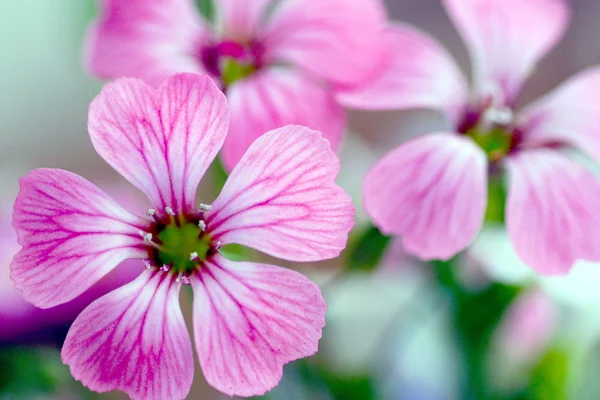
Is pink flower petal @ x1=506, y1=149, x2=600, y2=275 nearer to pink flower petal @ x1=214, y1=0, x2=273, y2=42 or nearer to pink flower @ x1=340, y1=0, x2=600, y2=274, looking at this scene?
pink flower @ x1=340, y1=0, x2=600, y2=274

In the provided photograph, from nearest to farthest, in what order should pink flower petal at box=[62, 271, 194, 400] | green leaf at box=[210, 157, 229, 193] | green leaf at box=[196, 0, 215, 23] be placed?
pink flower petal at box=[62, 271, 194, 400]
green leaf at box=[210, 157, 229, 193]
green leaf at box=[196, 0, 215, 23]

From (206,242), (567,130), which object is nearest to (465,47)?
(567,130)

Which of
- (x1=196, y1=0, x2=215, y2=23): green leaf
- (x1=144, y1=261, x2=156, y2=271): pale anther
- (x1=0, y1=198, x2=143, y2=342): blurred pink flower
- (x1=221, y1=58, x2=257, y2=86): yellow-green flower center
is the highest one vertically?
(x1=196, y1=0, x2=215, y2=23): green leaf

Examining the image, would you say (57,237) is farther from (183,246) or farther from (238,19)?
(238,19)

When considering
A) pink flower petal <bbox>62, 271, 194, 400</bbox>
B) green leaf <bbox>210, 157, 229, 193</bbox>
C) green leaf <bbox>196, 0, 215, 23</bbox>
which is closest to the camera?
pink flower petal <bbox>62, 271, 194, 400</bbox>

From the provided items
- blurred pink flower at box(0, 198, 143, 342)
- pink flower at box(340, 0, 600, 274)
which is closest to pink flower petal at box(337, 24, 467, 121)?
pink flower at box(340, 0, 600, 274)

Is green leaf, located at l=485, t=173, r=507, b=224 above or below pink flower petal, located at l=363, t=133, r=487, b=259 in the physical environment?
below

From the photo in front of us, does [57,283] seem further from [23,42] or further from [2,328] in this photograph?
[23,42]

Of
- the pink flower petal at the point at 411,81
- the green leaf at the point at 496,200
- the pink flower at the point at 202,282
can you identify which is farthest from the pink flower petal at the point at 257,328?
the green leaf at the point at 496,200
